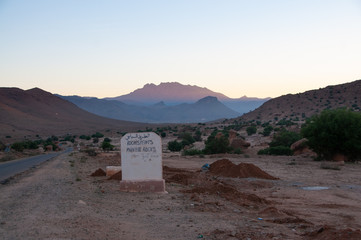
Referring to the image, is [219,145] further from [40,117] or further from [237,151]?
[40,117]

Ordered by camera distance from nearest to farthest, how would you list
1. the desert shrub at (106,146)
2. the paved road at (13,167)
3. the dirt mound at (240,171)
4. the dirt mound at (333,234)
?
the dirt mound at (333,234)
the dirt mound at (240,171)
the paved road at (13,167)
the desert shrub at (106,146)

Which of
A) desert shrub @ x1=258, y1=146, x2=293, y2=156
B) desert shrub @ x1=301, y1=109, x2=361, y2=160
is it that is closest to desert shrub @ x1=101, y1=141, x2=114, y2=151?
desert shrub @ x1=258, y1=146, x2=293, y2=156

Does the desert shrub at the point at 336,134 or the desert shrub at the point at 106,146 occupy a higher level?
the desert shrub at the point at 336,134

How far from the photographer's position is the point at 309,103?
95062 millimetres

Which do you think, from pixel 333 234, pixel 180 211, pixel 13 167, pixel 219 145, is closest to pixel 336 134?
pixel 219 145

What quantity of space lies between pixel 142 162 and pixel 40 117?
131604mm

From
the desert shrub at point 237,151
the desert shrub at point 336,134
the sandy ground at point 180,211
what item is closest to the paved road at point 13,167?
the sandy ground at point 180,211

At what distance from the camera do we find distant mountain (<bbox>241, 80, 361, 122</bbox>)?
87000 mm

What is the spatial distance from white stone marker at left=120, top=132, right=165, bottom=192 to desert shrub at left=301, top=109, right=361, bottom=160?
1818 cm

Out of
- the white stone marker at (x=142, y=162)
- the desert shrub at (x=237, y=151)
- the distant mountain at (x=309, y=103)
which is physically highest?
the distant mountain at (x=309, y=103)

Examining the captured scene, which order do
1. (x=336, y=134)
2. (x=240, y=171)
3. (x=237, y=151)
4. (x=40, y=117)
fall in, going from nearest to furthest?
(x=240, y=171) → (x=336, y=134) → (x=237, y=151) → (x=40, y=117)

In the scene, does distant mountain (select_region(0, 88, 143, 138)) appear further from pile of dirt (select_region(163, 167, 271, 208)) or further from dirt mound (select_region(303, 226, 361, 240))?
dirt mound (select_region(303, 226, 361, 240))

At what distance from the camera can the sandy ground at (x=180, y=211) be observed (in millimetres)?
9008

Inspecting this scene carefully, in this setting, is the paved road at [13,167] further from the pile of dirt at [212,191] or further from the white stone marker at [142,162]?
the pile of dirt at [212,191]
